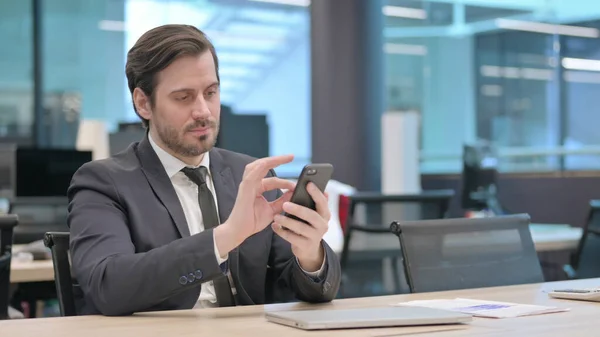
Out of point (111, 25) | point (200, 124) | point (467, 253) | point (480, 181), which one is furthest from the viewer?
point (111, 25)

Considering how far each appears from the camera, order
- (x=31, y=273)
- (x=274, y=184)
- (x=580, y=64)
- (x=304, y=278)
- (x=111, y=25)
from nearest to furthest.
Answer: (x=274, y=184)
(x=304, y=278)
(x=31, y=273)
(x=580, y=64)
(x=111, y=25)

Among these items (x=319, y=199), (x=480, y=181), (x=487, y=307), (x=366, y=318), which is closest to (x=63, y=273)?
(x=319, y=199)

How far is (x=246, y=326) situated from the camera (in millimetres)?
1535

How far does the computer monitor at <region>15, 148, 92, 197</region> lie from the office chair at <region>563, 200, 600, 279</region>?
2.84 meters

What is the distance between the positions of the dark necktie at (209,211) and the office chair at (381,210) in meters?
2.21

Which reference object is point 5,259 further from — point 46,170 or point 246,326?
point 46,170

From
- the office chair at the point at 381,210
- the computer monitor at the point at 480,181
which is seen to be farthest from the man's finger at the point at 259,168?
the computer monitor at the point at 480,181

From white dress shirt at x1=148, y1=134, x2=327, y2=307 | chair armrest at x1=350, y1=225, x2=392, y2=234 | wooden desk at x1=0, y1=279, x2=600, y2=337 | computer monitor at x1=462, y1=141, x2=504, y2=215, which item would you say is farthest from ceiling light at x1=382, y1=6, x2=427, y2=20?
wooden desk at x1=0, y1=279, x2=600, y2=337

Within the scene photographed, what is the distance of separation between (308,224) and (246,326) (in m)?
0.35

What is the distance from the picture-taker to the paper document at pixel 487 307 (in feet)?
5.41

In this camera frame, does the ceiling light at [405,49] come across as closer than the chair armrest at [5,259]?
No

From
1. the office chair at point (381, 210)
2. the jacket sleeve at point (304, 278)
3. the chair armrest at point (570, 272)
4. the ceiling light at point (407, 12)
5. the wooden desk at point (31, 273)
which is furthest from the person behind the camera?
the ceiling light at point (407, 12)

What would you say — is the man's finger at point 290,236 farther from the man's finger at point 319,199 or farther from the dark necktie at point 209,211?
the dark necktie at point 209,211

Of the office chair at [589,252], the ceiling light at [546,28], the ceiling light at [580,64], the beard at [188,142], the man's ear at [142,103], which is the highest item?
the ceiling light at [546,28]
